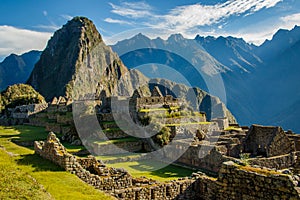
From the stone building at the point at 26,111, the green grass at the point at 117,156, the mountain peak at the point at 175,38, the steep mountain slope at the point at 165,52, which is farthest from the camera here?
the mountain peak at the point at 175,38

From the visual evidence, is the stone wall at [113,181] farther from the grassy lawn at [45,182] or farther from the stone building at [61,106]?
the stone building at [61,106]

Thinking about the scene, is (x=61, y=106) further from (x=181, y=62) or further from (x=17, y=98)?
(x=181, y=62)

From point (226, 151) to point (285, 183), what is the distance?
17.4m

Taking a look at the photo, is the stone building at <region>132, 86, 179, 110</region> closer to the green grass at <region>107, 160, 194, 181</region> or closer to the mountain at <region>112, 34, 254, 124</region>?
the green grass at <region>107, 160, 194, 181</region>

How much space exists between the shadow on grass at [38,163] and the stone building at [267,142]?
17837 millimetres

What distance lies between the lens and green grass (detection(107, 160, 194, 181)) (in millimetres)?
19033

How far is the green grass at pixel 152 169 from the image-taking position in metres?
19.0

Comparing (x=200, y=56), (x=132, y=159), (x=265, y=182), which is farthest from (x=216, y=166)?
(x=200, y=56)

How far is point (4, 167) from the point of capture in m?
8.62

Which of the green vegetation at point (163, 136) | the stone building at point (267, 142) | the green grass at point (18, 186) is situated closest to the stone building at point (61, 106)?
the green vegetation at point (163, 136)

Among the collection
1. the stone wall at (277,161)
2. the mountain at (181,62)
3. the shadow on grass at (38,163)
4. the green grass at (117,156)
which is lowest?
the green grass at (117,156)

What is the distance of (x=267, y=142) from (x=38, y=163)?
789 inches

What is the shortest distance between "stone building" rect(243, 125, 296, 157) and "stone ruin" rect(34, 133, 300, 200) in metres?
13.5

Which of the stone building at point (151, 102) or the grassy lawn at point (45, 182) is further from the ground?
the stone building at point (151, 102)
